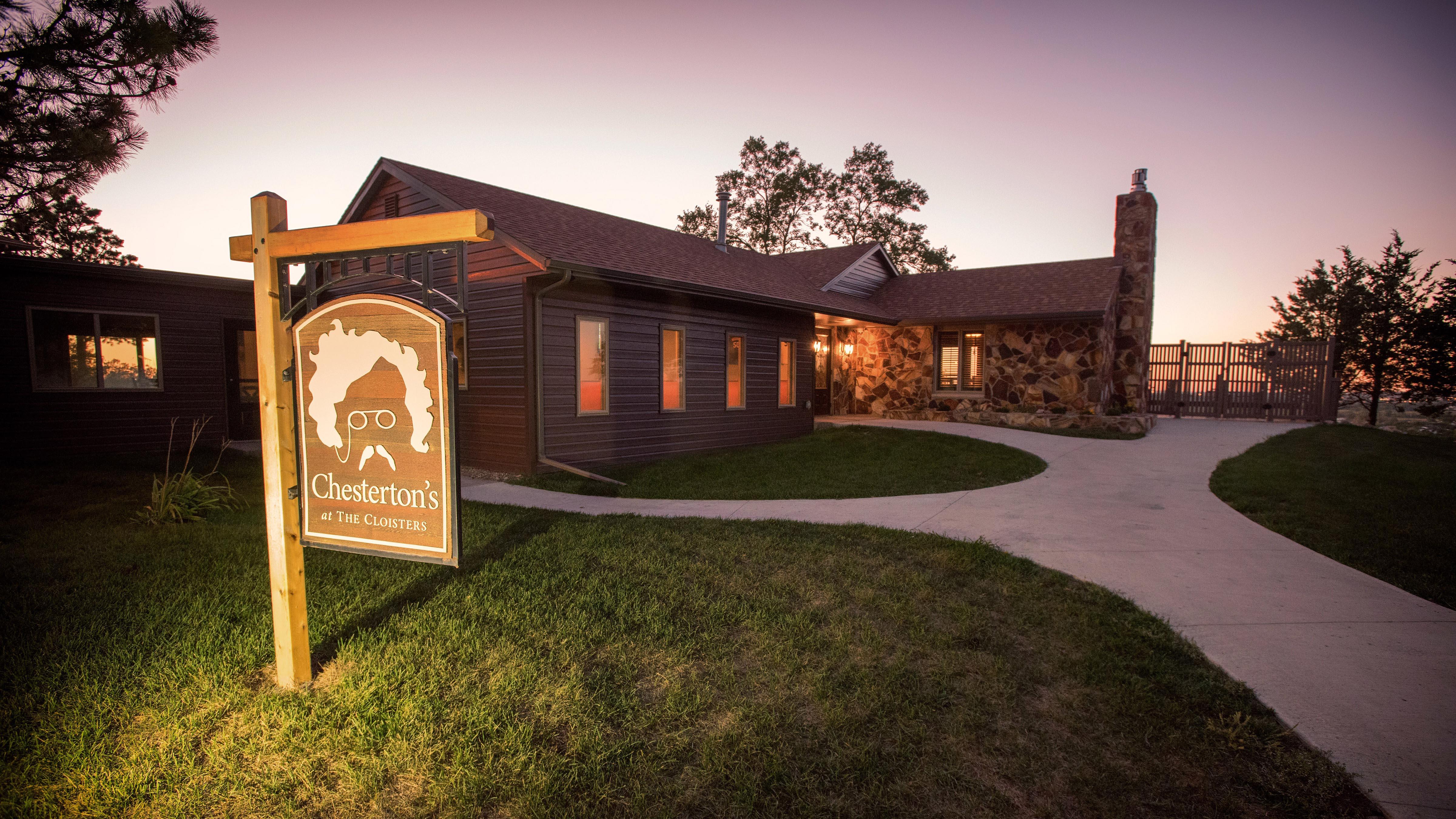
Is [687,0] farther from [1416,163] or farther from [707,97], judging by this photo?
[1416,163]

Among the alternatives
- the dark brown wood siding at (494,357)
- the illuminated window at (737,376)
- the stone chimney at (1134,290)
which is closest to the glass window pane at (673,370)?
the illuminated window at (737,376)

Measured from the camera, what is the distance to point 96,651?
3.14 metres

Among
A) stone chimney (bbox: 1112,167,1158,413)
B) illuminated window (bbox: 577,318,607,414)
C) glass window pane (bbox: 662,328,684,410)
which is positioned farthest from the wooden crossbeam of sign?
stone chimney (bbox: 1112,167,1158,413)

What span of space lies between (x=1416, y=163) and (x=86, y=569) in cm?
1816

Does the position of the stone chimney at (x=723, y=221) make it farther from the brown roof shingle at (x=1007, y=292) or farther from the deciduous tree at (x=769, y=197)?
the deciduous tree at (x=769, y=197)

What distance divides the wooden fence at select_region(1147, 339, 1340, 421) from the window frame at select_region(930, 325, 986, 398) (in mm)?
4990

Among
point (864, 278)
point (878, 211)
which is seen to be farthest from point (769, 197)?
point (864, 278)

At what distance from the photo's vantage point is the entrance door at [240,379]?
1201 cm

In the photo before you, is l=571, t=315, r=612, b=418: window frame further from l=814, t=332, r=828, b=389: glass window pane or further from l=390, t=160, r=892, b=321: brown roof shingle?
l=814, t=332, r=828, b=389: glass window pane

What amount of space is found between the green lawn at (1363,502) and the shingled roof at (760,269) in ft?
18.3

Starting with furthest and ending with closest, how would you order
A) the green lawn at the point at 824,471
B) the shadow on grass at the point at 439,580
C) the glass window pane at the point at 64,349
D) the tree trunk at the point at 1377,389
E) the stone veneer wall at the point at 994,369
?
the tree trunk at the point at 1377,389 → the stone veneer wall at the point at 994,369 → the glass window pane at the point at 64,349 → the green lawn at the point at 824,471 → the shadow on grass at the point at 439,580

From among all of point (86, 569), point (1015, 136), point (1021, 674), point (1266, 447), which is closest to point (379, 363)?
point (1021, 674)

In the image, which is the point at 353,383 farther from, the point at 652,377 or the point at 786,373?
the point at 786,373

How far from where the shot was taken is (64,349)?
10.4 metres
